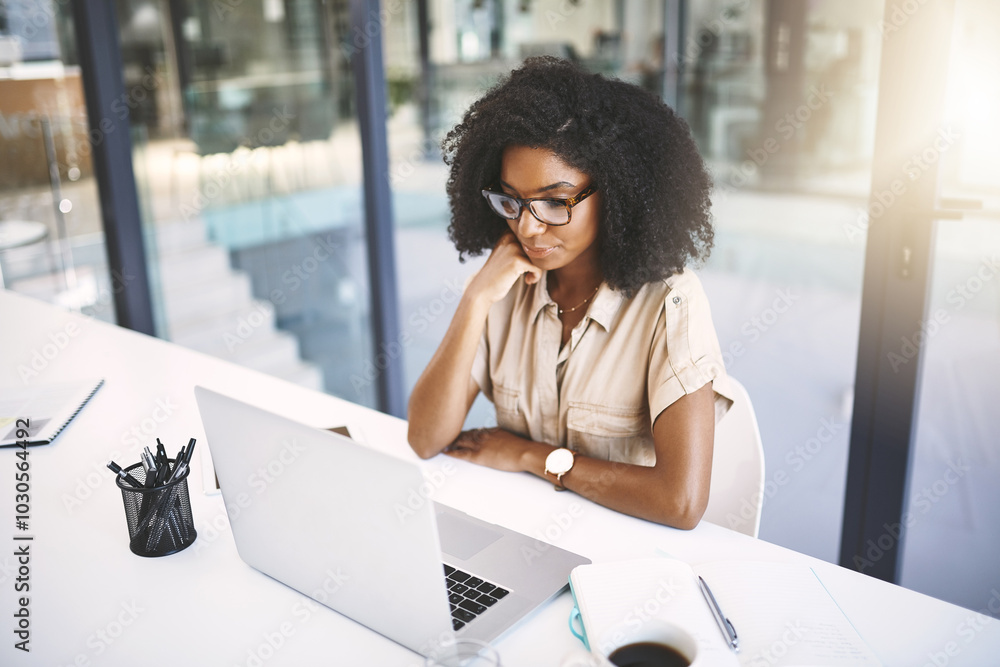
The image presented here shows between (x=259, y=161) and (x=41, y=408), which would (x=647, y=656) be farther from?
(x=259, y=161)

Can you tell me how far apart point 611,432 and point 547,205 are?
0.46 m

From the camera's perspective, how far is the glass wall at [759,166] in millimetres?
2287

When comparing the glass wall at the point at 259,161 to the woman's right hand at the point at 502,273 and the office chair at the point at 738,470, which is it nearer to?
the woman's right hand at the point at 502,273

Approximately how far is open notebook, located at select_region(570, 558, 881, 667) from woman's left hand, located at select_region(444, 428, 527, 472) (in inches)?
15.8

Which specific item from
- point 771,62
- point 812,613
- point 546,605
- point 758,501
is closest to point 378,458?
point 546,605

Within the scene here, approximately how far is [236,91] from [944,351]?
118 inches

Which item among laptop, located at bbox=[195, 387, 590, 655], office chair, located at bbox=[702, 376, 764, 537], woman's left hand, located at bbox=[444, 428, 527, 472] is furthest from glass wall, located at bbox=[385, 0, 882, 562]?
laptop, located at bbox=[195, 387, 590, 655]

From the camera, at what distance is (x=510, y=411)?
5.47 feet

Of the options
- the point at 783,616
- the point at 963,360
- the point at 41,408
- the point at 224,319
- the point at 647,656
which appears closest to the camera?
the point at 647,656

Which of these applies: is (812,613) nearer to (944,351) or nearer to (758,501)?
(758,501)

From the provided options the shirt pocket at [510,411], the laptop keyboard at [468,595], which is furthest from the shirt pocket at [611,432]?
the laptop keyboard at [468,595]

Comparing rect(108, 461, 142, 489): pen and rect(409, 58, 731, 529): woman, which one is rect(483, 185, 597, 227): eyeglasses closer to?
rect(409, 58, 731, 529): woman

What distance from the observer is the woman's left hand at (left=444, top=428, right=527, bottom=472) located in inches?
57.1

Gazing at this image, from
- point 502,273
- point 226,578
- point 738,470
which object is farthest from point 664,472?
point 226,578
